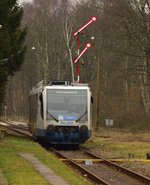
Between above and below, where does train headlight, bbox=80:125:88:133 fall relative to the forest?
below

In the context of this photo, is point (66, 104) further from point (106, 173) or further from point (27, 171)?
point (27, 171)

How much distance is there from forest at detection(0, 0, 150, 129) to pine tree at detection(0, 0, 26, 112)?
662cm

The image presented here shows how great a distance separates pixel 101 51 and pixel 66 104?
30.0 metres

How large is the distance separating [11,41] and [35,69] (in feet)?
133

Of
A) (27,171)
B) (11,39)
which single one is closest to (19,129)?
(11,39)

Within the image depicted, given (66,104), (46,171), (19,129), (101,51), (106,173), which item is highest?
(101,51)

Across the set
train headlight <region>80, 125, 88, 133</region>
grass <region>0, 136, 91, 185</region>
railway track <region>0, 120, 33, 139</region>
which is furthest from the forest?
grass <region>0, 136, 91, 185</region>

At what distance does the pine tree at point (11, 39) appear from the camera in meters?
32.2

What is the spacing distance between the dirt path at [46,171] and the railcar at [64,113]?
5.34m

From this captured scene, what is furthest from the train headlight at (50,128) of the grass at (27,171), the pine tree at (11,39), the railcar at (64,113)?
the pine tree at (11,39)

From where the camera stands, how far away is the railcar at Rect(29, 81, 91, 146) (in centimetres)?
2683

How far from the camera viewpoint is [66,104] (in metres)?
27.5

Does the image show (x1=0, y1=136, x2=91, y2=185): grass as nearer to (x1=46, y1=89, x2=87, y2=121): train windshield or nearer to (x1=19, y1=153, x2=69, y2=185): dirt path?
(x1=19, y1=153, x2=69, y2=185): dirt path

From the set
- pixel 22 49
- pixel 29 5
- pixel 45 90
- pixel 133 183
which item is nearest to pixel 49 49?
pixel 29 5
